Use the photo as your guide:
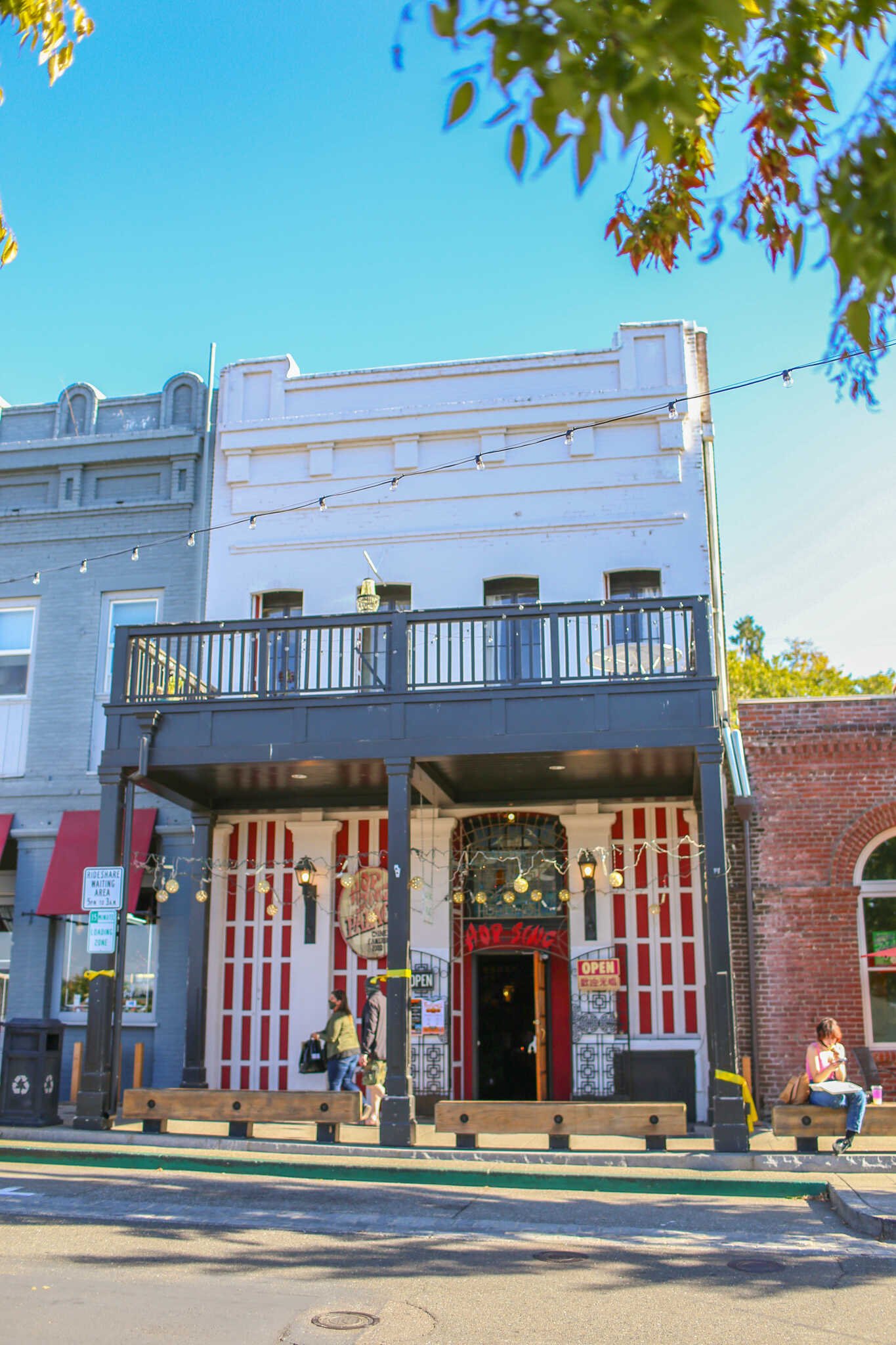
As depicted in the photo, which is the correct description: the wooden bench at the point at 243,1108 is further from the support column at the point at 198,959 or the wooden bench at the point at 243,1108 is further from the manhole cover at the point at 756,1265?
the manhole cover at the point at 756,1265

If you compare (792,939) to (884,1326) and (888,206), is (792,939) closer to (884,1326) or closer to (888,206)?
(884,1326)

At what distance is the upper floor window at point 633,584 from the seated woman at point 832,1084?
20.4 feet

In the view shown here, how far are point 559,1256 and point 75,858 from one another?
10.3 meters

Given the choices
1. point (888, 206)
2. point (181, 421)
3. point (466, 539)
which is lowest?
point (888, 206)

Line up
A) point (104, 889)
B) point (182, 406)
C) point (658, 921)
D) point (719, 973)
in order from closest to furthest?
point (719, 973) < point (104, 889) < point (658, 921) < point (182, 406)

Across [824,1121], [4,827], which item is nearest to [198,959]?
[4,827]

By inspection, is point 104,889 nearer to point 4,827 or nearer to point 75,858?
point 75,858

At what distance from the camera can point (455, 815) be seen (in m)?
16.2

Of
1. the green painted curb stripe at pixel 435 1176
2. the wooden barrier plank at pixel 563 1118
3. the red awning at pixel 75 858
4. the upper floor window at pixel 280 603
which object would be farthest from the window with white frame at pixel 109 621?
the wooden barrier plank at pixel 563 1118

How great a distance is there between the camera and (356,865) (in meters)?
16.6

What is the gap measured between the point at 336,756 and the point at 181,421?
701cm

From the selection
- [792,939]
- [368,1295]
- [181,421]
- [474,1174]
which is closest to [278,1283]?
[368,1295]

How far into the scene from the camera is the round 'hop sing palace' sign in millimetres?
16219

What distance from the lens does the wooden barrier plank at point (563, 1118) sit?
38.8 feet
